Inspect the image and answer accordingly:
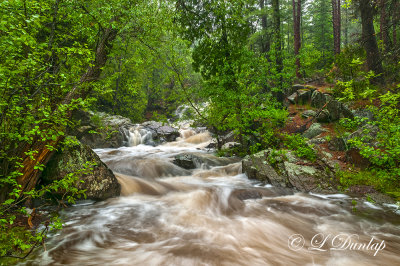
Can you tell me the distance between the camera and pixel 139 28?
7.15m

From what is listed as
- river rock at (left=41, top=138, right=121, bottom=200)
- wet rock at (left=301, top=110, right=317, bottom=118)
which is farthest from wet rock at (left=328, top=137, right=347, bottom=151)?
river rock at (left=41, top=138, right=121, bottom=200)

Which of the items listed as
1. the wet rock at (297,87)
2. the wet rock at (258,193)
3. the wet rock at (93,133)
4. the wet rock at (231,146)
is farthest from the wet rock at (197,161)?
the wet rock at (297,87)

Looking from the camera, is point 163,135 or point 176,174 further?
point 163,135

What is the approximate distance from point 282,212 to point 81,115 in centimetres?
1344

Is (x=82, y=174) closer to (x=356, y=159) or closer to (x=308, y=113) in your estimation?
(x=356, y=159)

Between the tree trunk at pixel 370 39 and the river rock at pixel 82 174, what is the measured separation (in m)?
10.5

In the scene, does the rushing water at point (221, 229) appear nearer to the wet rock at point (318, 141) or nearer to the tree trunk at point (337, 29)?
the wet rock at point (318, 141)

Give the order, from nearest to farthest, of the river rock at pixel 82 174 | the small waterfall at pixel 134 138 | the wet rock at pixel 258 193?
the river rock at pixel 82 174
the wet rock at pixel 258 193
the small waterfall at pixel 134 138

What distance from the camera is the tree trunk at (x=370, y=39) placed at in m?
8.62

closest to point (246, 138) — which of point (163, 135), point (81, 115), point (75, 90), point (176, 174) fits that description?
point (176, 174)

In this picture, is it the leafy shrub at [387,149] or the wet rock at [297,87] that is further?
the wet rock at [297,87]

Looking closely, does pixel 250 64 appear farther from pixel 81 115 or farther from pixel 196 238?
pixel 81 115

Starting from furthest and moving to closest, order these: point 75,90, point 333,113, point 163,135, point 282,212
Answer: point 163,135 < point 333,113 < point 75,90 < point 282,212

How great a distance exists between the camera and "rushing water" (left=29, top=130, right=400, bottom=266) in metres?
3.40
